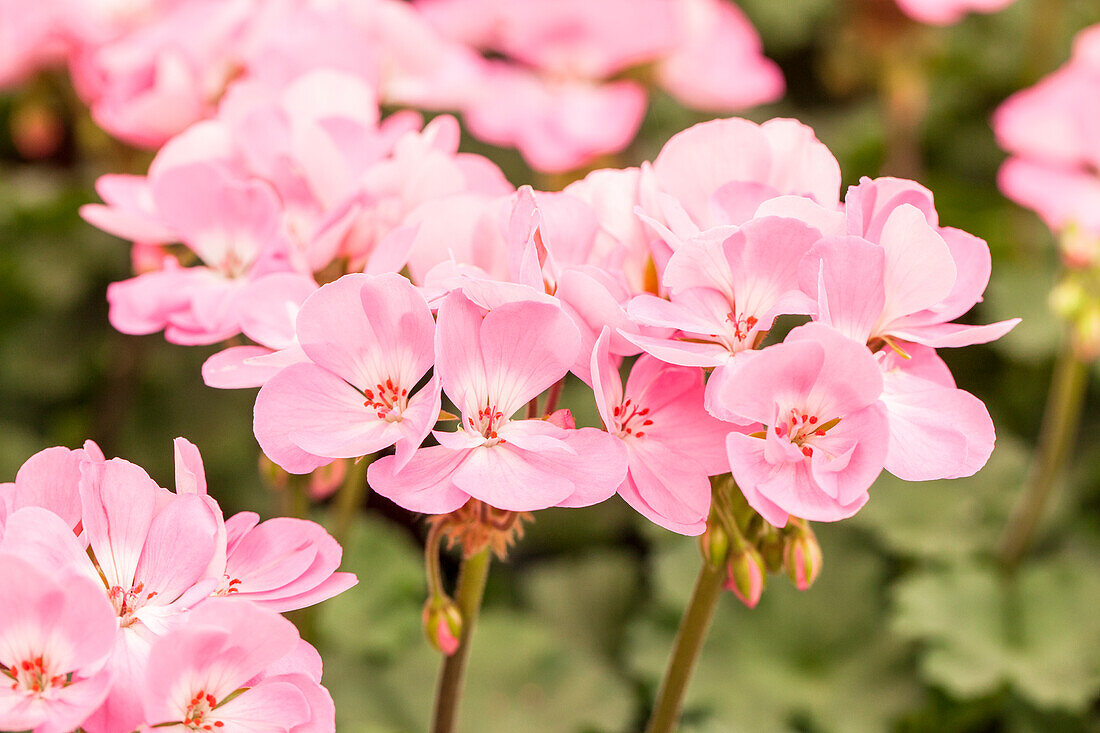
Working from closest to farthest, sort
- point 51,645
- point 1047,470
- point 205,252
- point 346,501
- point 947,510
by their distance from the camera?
point 51,645 < point 205,252 < point 346,501 < point 1047,470 < point 947,510

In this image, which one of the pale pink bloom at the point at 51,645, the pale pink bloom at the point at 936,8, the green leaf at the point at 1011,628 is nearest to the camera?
the pale pink bloom at the point at 51,645

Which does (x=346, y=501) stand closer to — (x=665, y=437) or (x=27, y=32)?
(x=665, y=437)

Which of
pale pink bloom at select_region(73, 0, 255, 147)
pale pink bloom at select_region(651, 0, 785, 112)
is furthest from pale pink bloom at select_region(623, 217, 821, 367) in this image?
pale pink bloom at select_region(651, 0, 785, 112)

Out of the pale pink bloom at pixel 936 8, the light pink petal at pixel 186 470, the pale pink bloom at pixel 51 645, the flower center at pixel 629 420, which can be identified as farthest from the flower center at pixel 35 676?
the pale pink bloom at pixel 936 8


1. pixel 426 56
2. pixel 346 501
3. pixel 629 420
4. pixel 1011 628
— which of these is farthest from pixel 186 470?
pixel 1011 628

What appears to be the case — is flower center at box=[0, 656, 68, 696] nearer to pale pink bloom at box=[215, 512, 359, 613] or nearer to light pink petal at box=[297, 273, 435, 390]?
pale pink bloom at box=[215, 512, 359, 613]

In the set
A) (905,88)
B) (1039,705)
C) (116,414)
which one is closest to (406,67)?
(116,414)

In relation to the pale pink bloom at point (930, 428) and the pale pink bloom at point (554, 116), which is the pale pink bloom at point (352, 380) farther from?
the pale pink bloom at point (554, 116)
